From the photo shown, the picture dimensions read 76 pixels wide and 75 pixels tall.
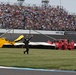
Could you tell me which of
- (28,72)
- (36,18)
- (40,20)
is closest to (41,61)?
(28,72)

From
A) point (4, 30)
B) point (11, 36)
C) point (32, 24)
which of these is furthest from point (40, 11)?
point (11, 36)

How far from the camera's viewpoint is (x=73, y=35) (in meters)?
38.2

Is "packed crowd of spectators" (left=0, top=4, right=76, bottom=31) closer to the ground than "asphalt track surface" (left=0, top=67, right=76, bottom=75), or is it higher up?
closer to the ground

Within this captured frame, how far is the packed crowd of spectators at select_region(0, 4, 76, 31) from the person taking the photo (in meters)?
41.8

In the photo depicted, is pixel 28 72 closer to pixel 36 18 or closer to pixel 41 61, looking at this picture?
pixel 41 61

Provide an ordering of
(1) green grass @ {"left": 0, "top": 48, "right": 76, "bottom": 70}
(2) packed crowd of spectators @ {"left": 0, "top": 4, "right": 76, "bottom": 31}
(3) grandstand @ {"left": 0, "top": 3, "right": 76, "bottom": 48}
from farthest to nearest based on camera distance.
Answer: (2) packed crowd of spectators @ {"left": 0, "top": 4, "right": 76, "bottom": 31} → (3) grandstand @ {"left": 0, "top": 3, "right": 76, "bottom": 48} → (1) green grass @ {"left": 0, "top": 48, "right": 76, "bottom": 70}

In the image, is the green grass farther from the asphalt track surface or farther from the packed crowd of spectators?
the packed crowd of spectators

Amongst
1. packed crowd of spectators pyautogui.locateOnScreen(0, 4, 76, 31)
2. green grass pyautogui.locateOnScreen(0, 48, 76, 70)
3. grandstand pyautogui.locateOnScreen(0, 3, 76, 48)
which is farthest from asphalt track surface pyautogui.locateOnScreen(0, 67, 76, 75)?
packed crowd of spectators pyautogui.locateOnScreen(0, 4, 76, 31)

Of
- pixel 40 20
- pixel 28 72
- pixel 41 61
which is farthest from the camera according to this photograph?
pixel 40 20

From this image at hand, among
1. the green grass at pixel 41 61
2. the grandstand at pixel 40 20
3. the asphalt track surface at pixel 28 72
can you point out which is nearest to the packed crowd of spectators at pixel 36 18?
the grandstand at pixel 40 20

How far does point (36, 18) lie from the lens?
4491cm

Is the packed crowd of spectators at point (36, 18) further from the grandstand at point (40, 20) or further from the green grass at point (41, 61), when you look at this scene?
the green grass at point (41, 61)

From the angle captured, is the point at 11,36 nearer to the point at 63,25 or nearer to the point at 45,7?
the point at 63,25

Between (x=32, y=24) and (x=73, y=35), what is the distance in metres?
6.87
